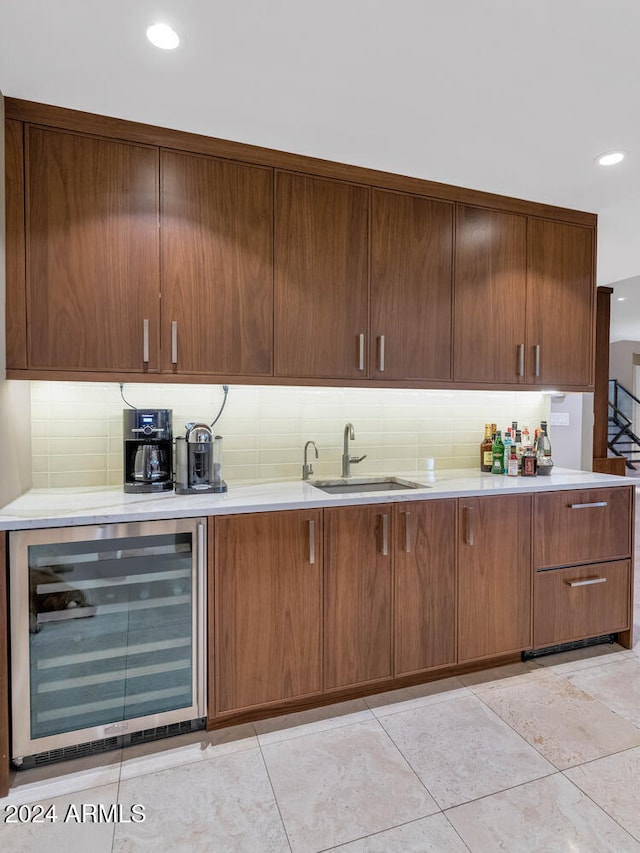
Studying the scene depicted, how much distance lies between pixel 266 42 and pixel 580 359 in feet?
7.83

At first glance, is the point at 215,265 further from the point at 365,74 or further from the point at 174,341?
the point at 365,74

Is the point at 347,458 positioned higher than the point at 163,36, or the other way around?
the point at 163,36

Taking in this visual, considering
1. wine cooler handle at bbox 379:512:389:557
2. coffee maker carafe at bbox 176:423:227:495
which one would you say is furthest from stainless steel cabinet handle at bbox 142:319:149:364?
wine cooler handle at bbox 379:512:389:557

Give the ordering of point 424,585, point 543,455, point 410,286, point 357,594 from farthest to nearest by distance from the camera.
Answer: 1. point 543,455
2. point 410,286
3. point 424,585
4. point 357,594

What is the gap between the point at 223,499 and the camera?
2.08 meters

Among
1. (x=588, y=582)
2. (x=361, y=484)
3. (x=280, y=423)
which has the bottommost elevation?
(x=588, y=582)

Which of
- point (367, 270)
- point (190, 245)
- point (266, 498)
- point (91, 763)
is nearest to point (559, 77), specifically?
point (367, 270)

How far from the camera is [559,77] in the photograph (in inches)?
69.5

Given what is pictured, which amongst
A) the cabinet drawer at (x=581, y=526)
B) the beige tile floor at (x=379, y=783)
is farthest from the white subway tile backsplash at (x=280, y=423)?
the beige tile floor at (x=379, y=783)

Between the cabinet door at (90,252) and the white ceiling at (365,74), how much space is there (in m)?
0.20

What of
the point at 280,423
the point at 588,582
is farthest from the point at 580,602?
the point at 280,423

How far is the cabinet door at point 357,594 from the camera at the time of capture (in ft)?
6.97

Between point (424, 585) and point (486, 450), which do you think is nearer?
point (424, 585)

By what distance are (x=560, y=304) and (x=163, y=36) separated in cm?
239
